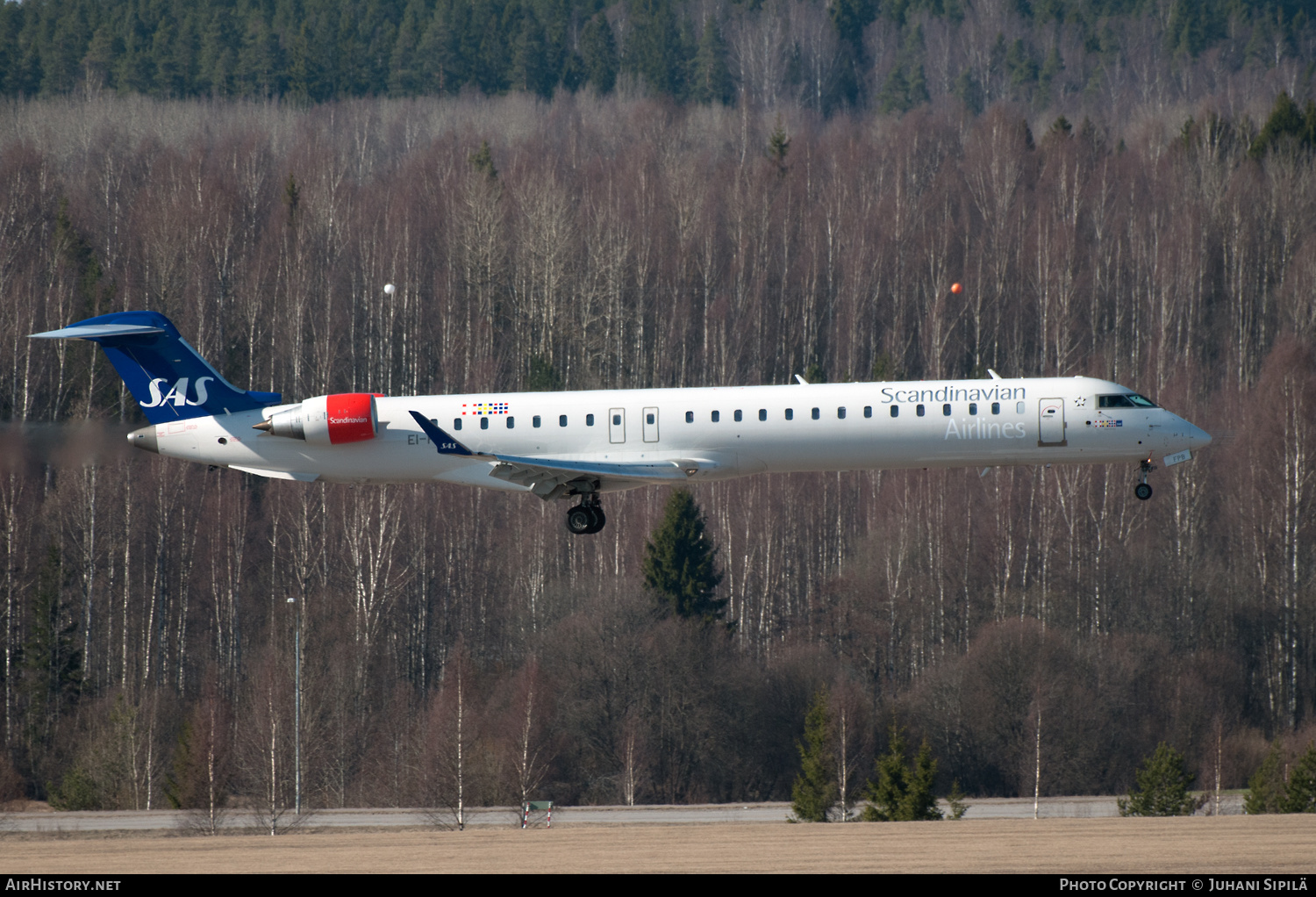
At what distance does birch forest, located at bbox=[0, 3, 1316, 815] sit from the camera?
66125 millimetres

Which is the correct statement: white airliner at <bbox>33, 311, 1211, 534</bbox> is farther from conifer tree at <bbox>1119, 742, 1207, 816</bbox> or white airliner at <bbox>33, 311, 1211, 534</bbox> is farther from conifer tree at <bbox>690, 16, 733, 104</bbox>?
conifer tree at <bbox>690, 16, 733, 104</bbox>

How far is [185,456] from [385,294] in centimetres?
5540

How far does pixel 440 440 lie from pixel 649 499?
47.3 metres

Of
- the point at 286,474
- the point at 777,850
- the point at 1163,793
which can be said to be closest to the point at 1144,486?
the point at 777,850

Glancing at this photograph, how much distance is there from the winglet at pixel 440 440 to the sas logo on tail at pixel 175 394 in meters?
5.68

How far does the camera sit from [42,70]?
13375 centimetres

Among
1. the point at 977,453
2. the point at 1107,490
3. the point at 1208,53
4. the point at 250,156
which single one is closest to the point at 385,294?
the point at 250,156

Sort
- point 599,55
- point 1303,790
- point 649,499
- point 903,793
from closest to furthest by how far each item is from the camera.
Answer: point 1303,790
point 903,793
point 649,499
point 599,55

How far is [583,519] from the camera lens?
3462 cm

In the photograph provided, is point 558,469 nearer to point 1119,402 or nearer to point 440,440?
point 440,440

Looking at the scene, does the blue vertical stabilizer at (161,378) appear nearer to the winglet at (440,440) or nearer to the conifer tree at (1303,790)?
the winglet at (440,440)

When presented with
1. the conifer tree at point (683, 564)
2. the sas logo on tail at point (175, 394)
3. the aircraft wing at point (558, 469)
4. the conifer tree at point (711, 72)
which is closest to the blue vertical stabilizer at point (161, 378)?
the sas logo on tail at point (175, 394)

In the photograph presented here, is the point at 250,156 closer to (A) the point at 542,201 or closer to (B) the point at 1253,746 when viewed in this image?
(A) the point at 542,201

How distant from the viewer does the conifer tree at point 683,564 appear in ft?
240
